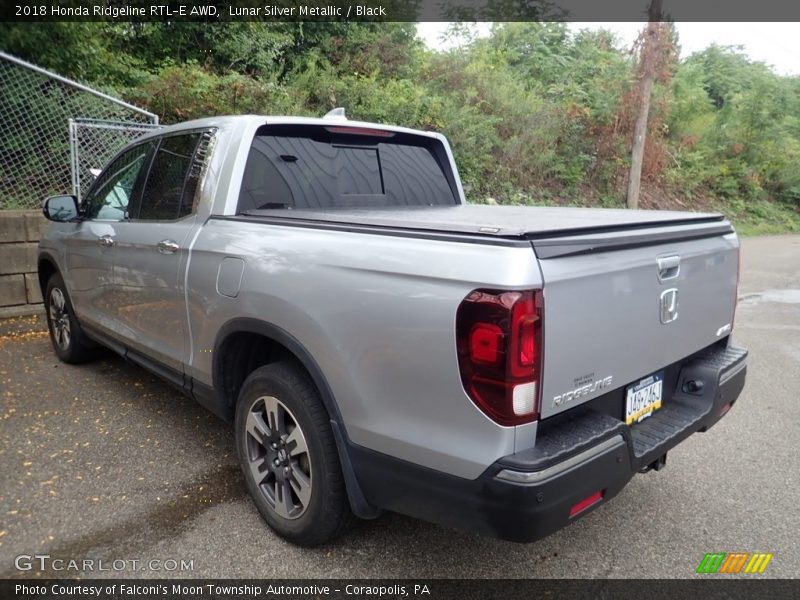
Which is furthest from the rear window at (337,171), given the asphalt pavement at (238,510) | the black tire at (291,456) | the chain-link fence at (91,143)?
the chain-link fence at (91,143)

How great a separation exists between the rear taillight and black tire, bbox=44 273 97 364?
13.2 ft

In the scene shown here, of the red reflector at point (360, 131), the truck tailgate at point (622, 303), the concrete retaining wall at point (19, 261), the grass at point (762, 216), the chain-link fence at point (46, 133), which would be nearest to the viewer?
the truck tailgate at point (622, 303)

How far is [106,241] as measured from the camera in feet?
13.1

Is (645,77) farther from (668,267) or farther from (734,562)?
(734,562)

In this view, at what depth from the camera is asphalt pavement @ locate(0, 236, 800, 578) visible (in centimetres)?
261

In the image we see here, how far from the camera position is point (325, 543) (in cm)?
266

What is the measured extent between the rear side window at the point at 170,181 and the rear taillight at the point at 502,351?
203 centimetres

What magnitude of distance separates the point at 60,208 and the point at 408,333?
11.4 ft

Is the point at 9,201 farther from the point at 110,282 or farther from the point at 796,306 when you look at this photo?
the point at 796,306

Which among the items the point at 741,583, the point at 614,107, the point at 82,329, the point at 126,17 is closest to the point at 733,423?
the point at 741,583

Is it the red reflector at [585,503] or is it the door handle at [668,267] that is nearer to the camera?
the red reflector at [585,503]

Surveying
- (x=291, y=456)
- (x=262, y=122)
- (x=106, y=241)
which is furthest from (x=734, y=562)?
(x=106, y=241)

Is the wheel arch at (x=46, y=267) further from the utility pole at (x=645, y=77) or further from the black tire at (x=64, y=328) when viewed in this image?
the utility pole at (x=645, y=77)

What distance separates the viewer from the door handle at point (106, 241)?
12.9 feet
